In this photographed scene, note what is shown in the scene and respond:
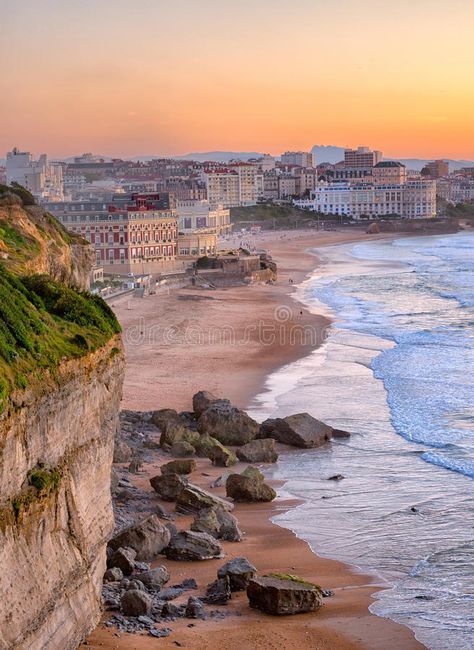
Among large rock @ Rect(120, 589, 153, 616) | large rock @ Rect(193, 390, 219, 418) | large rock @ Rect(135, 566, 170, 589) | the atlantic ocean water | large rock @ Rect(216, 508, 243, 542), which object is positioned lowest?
the atlantic ocean water

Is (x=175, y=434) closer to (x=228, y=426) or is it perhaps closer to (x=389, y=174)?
(x=228, y=426)

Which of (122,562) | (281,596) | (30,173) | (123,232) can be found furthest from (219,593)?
(30,173)

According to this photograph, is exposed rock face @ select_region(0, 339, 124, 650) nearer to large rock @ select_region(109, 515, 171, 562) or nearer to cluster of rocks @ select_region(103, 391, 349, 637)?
cluster of rocks @ select_region(103, 391, 349, 637)

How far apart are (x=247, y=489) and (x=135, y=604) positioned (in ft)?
21.6

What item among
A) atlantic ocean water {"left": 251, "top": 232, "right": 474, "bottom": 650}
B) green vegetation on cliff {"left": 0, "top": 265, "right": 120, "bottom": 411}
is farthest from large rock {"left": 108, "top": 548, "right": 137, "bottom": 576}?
atlantic ocean water {"left": 251, "top": 232, "right": 474, "bottom": 650}

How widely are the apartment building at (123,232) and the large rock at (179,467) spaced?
46.0m

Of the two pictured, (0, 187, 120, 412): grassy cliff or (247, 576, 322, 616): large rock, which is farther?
(247, 576, 322, 616): large rock

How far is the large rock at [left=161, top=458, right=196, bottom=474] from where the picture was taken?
21375 millimetres

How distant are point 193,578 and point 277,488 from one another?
578 centimetres

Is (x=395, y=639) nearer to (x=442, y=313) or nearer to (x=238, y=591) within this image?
(x=238, y=591)

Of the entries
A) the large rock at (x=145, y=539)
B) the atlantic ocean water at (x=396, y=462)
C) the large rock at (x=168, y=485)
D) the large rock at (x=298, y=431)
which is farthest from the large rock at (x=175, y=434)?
the large rock at (x=145, y=539)

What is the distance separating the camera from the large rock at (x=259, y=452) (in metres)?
23.5

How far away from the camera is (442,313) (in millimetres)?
52969

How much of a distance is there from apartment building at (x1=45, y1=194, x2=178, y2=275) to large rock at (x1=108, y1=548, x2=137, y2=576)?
52067 millimetres
